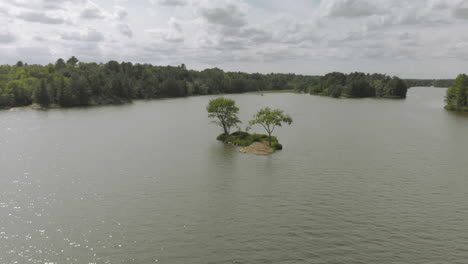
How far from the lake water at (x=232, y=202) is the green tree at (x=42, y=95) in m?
96.5

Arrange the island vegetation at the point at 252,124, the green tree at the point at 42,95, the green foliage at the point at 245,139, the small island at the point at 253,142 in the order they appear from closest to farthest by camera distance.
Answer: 1. the small island at the point at 253,142
2. the island vegetation at the point at 252,124
3. the green foliage at the point at 245,139
4. the green tree at the point at 42,95

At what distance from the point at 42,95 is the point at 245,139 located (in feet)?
425

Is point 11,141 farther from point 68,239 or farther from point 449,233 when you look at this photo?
point 449,233

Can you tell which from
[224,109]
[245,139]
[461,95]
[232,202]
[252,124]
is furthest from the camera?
[461,95]

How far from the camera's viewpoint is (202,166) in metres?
55.6

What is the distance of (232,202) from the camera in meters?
39.2

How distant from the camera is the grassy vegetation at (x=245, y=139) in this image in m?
69.1

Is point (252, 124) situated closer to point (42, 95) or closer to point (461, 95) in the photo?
point (461, 95)

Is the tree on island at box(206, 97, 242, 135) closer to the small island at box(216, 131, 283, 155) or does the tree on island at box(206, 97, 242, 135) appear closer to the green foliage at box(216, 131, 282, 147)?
the green foliage at box(216, 131, 282, 147)

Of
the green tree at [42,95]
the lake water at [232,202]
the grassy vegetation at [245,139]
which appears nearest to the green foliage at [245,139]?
the grassy vegetation at [245,139]

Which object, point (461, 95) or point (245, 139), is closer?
point (245, 139)

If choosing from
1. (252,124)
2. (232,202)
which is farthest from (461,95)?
(232,202)

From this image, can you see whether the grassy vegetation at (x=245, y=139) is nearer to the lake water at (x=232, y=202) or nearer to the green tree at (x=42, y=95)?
the lake water at (x=232, y=202)

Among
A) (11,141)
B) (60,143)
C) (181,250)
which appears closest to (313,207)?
(181,250)
